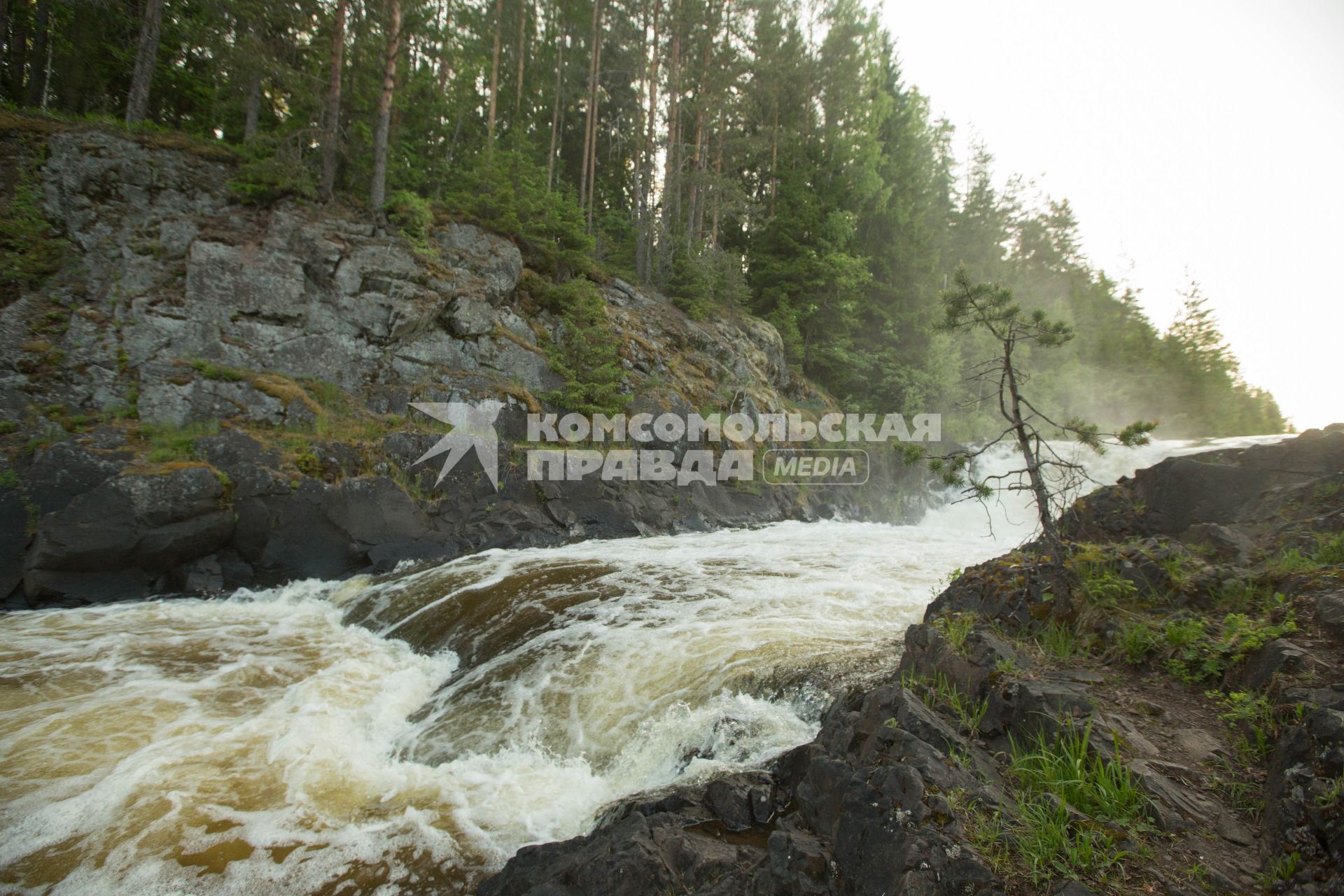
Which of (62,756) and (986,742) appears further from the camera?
(62,756)

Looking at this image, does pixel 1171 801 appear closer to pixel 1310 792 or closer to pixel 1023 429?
pixel 1310 792

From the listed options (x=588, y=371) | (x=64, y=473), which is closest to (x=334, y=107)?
(x=588, y=371)

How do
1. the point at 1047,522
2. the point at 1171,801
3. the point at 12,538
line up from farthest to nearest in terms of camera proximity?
1. the point at 12,538
2. the point at 1047,522
3. the point at 1171,801

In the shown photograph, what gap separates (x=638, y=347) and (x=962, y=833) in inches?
584

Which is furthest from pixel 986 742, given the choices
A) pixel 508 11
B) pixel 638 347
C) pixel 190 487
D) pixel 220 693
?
pixel 508 11

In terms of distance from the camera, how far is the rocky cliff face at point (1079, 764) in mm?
2238

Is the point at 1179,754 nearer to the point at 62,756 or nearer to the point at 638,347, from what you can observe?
the point at 62,756

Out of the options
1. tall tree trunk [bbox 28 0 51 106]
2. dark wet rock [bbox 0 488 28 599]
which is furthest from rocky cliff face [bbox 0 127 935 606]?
tall tree trunk [bbox 28 0 51 106]

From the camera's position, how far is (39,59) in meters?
14.9

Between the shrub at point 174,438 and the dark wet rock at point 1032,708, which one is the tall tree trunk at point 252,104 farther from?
the dark wet rock at point 1032,708

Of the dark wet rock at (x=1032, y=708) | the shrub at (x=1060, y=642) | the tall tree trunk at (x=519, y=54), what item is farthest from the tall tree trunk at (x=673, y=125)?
the dark wet rock at (x=1032, y=708)

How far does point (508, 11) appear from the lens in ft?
73.7

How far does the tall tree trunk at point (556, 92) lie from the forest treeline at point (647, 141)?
189mm

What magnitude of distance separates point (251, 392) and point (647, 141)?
15.9m
